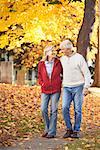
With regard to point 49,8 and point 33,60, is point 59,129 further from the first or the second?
point 33,60

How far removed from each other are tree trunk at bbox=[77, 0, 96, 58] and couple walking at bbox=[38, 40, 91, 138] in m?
10.6

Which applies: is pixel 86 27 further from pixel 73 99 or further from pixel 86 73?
pixel 86 73

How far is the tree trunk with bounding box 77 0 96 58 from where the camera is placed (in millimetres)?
20300

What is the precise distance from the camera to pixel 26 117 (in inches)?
522

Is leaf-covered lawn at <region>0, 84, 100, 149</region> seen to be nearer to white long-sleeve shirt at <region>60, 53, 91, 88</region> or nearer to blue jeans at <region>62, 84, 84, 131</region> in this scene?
blue jeans at <region>62, 84, 84, 131</region>

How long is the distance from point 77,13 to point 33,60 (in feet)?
36.7

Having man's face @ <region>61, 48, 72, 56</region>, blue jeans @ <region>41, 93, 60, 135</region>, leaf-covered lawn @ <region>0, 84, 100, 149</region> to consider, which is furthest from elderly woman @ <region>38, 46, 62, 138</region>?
leaf-covered lawn @ <region>0, 84, 100, 149</region>

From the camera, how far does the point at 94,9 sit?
20.5 meters

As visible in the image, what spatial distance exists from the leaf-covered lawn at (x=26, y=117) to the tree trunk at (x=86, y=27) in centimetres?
234

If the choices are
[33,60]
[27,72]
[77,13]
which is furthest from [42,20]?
[27,72]

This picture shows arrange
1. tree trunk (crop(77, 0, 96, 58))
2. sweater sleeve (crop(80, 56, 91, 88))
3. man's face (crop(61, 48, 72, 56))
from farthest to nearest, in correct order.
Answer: tree trunk (crop(77, 0, 96, 58)) → man's face (crop(61, 48, 72, 56)) → sweater sleeve (crop(80, 56, 91, 88))

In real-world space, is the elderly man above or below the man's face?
below

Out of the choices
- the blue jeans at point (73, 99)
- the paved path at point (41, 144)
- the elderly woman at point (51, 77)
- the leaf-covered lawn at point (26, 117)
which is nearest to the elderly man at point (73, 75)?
the blue jeans at point (73, 99)

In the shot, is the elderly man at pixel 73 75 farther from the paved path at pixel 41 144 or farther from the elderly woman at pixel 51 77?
the paved path at pixel 41 144
